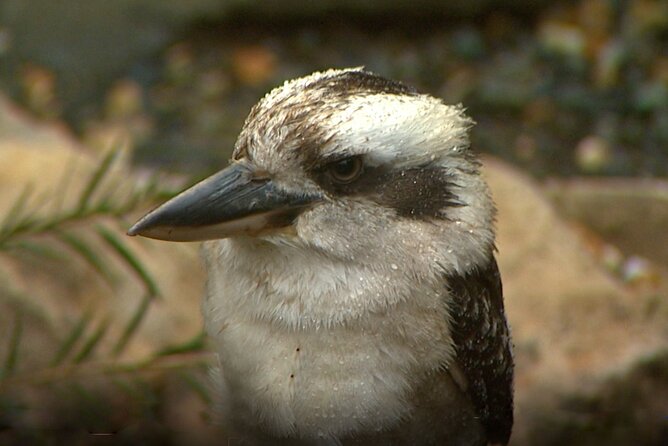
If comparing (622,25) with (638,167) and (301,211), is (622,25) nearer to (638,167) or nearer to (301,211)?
(638,167)

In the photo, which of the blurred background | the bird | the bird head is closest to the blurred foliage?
the blurred background

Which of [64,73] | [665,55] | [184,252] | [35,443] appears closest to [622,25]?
[665,55]

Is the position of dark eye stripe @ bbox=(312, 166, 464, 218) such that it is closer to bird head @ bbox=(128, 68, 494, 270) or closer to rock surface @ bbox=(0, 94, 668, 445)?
bird head @ bbox=(128, 68, 494, 270)

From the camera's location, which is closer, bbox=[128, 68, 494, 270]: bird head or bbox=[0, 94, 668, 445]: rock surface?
bbox=[128, 68, 494, 270]: bird head

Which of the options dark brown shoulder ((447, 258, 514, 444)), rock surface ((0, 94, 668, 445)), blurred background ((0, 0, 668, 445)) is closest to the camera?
dark brown shoulder ((447, 258, 514, 444))

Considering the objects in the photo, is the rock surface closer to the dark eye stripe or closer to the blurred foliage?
the blurred foliage

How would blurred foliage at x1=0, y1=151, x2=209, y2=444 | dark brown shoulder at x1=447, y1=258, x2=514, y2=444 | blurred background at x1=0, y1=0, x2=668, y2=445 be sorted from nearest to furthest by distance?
dark brown shoulder at x1=447, y1=258, x2=514, y2=444 → blurred foliage at x1=0, y1=151, x2=209, y2=444 → blurred background at x1=0, y1=0, x2=668, y2=445

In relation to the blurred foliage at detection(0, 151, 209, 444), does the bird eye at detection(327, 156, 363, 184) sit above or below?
above

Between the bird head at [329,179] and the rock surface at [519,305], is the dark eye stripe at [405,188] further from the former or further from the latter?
the rock surface at [519,305]
